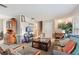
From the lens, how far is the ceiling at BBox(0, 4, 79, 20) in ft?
6.62

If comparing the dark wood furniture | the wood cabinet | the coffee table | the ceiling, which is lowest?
the coffee table

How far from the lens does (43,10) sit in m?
2.05

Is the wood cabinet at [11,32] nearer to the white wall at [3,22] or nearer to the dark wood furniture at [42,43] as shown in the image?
the white wall at [3,22]

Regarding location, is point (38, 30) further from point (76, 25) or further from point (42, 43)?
point (76, 25)

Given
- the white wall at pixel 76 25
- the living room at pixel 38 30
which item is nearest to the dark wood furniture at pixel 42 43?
the living room at pixel 38 30

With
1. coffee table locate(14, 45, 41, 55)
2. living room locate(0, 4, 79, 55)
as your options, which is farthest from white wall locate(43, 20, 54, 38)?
coffee table locate(14, 45, 41, 55)

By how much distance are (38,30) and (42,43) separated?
216mm

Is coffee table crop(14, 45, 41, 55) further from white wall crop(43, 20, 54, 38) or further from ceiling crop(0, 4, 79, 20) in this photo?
ceiling crop(0, 4, 79, 20)

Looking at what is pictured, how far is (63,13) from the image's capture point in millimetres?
2051

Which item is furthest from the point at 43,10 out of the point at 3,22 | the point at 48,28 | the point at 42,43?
the point at 3,22
